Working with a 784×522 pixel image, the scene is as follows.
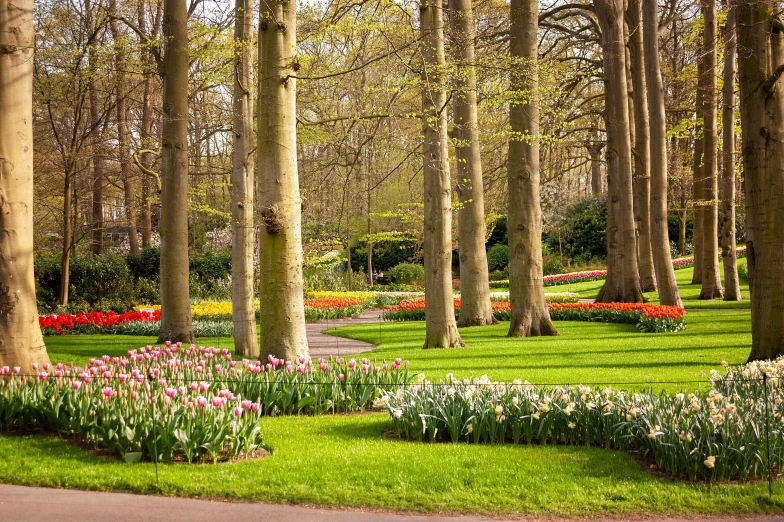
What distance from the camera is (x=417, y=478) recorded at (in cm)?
508

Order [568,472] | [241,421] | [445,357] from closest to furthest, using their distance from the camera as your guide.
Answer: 1. [568,472]
2. [241,421]
3. [445,357]

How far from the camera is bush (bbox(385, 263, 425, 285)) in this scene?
125 feet

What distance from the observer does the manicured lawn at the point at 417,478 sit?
15.5 feet

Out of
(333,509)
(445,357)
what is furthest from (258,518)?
(445,357)

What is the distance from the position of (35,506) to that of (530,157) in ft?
36.7

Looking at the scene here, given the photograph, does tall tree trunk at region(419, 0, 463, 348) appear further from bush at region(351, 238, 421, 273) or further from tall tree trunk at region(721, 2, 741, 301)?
bush at region(351, 238, 421, 273)

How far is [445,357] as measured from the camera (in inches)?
448

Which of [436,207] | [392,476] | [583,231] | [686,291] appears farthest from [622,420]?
[583,231]

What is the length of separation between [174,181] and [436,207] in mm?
4379

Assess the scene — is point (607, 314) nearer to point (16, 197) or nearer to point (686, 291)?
point (686, 291)

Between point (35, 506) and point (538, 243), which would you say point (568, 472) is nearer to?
point (35, 506)

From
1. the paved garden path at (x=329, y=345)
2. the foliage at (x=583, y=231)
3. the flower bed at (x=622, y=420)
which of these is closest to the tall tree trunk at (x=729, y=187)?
the paved garden path at (x=329, y=345)

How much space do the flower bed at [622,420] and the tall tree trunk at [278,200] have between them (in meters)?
2.12

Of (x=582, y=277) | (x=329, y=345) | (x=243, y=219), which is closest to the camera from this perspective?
(x=243, y=219)
